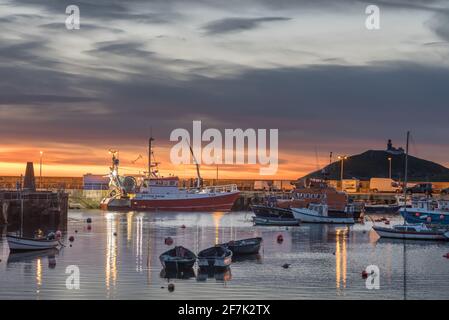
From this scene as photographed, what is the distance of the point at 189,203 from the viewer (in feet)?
542

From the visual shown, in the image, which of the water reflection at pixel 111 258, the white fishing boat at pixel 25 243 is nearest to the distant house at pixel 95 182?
the water reflection at pixel 111 258

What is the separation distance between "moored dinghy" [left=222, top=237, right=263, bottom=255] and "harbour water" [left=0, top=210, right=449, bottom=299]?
40.4 inches

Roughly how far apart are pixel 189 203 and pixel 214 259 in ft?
362

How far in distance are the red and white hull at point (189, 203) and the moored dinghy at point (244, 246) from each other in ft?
320

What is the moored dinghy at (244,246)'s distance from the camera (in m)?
65.3

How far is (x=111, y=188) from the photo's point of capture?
177500mm

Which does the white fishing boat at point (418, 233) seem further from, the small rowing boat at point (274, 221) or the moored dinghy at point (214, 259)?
the moored dinghy at point (214, 259)

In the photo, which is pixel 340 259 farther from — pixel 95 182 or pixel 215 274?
pixel 95 182

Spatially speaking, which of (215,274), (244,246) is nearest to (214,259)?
(215,274)

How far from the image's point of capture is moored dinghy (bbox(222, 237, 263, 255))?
65.3 meters

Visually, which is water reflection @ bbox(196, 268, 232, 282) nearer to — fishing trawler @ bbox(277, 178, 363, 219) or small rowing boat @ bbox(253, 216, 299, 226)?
small rowing boat @ bbox(253, 216, 299, 226)

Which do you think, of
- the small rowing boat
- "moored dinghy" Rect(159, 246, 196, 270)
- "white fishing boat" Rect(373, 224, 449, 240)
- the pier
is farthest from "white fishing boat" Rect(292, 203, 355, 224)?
"moored dinghy" Rect(159, 246, 196, 270)

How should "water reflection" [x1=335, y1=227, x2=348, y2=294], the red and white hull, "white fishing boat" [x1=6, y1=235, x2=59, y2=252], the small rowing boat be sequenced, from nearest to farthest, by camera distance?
"water reflection" [x1=335, y1=227, x2=348, y2=294] → "white fishing boat" [x1=6, y1=235, x2=59, y2=252] → the small rowing boat → the red and white hull
